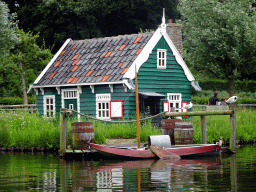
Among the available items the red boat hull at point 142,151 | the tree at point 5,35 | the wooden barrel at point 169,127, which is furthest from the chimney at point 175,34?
the red boat hull at point 142,151

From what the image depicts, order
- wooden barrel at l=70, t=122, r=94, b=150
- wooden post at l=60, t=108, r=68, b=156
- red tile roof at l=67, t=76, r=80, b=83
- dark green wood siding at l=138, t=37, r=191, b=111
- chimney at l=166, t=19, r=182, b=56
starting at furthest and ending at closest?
chimney at l=166, t=19, r=182, b=56, red tile roof at l=67, t=76, r=80, b=83, dark green wood siding at l=138, t=37, r=191, b=111, wooden post at l=60, t=108, r=68, b=156, wooden barrel at l=70, t=122, r=94, b=150

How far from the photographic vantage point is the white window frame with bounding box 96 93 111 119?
1036 inches

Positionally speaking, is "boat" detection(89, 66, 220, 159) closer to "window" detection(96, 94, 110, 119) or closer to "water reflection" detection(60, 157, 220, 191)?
"water reflection" detection(60, 157, 220, 191)

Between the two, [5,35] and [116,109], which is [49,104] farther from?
[5,35]

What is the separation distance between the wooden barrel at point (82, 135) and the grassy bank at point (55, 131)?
175 cm

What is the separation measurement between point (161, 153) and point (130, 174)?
4.12 m

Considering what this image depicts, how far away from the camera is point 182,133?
1975 centimetres

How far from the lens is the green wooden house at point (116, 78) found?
25.7m

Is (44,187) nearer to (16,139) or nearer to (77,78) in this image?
(16,139)

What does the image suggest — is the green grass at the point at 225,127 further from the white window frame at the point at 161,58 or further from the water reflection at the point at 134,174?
the water reflection at the point at 134,174

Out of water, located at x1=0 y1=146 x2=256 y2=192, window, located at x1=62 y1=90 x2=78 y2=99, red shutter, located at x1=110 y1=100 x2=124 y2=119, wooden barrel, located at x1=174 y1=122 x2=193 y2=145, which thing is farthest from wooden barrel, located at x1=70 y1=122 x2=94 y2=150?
window, located at x1=62 y1=90 x2=78 y2=99

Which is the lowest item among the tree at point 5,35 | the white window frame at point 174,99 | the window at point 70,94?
the white window frame at point 174,99

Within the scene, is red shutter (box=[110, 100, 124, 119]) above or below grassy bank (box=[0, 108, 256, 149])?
above

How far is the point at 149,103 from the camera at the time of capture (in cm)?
2666
